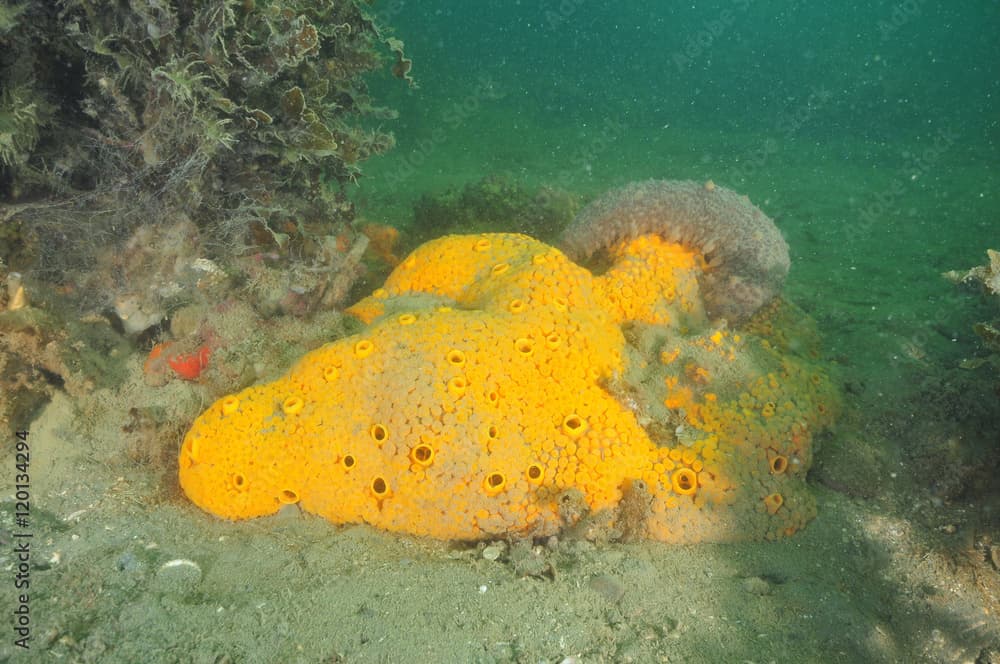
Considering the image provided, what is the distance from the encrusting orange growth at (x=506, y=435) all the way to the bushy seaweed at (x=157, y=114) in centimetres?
148

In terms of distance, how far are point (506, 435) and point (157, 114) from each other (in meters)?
3.03

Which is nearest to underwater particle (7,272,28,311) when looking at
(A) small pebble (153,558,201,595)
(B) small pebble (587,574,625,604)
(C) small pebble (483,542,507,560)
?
(A) small pebble (153,558,201,595)

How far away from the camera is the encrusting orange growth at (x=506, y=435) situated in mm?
3189

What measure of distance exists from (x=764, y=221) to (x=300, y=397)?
4139 mm

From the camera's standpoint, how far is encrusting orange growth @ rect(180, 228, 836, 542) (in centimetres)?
319

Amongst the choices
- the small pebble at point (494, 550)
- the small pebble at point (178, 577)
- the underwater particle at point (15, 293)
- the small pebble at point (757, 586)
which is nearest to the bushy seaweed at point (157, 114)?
the underwater particle at point (15, 293)

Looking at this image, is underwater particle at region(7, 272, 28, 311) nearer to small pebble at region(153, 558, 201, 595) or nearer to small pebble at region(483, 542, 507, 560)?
small pebble at region(153, 558, 201, 595)

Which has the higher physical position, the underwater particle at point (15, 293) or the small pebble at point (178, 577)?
the underwater particle at point (15, 293)

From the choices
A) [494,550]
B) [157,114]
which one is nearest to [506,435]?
[494,550]

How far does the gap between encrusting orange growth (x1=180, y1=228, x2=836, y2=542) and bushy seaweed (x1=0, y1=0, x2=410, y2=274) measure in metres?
1.48

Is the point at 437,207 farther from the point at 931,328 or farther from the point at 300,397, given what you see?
the point at 931,328

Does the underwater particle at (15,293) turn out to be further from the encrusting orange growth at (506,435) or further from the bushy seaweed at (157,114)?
the encrusting orange growth at (506,435)

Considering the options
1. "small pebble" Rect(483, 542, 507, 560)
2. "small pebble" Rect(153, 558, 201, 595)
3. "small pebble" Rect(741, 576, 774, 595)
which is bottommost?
"small pebble" Rect(153, 558, 201, 595)

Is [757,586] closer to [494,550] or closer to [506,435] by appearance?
[494,550]
